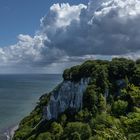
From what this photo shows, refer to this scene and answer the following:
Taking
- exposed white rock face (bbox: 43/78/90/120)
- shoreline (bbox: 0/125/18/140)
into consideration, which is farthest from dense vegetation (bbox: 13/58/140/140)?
shoreline (bbox: 0/125/18/140)

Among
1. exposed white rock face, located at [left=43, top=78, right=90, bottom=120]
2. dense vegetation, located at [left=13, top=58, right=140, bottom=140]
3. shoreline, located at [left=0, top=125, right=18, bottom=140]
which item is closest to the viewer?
dense vegetation, located at [left=13, top=58, right=140, bottom=140]

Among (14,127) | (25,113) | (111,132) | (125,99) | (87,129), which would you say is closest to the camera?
(111,132)

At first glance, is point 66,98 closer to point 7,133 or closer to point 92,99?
point 92,99

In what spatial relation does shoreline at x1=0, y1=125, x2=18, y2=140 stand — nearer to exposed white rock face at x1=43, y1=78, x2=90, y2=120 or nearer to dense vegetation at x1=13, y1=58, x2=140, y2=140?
dense vegetation at x1=13, y1=58, x2=140, y2=140

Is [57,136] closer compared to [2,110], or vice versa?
[57,136]

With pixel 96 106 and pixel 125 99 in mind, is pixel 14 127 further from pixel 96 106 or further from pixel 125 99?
pixel 125 99

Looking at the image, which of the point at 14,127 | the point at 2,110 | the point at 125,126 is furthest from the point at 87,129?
the point at 2,110

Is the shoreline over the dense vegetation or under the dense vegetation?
under

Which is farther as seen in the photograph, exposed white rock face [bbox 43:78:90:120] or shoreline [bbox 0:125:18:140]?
shoreline [bbox 0:125:18:140]

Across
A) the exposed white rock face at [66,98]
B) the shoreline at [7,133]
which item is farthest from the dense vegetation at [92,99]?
the shoreline at [7,133]
